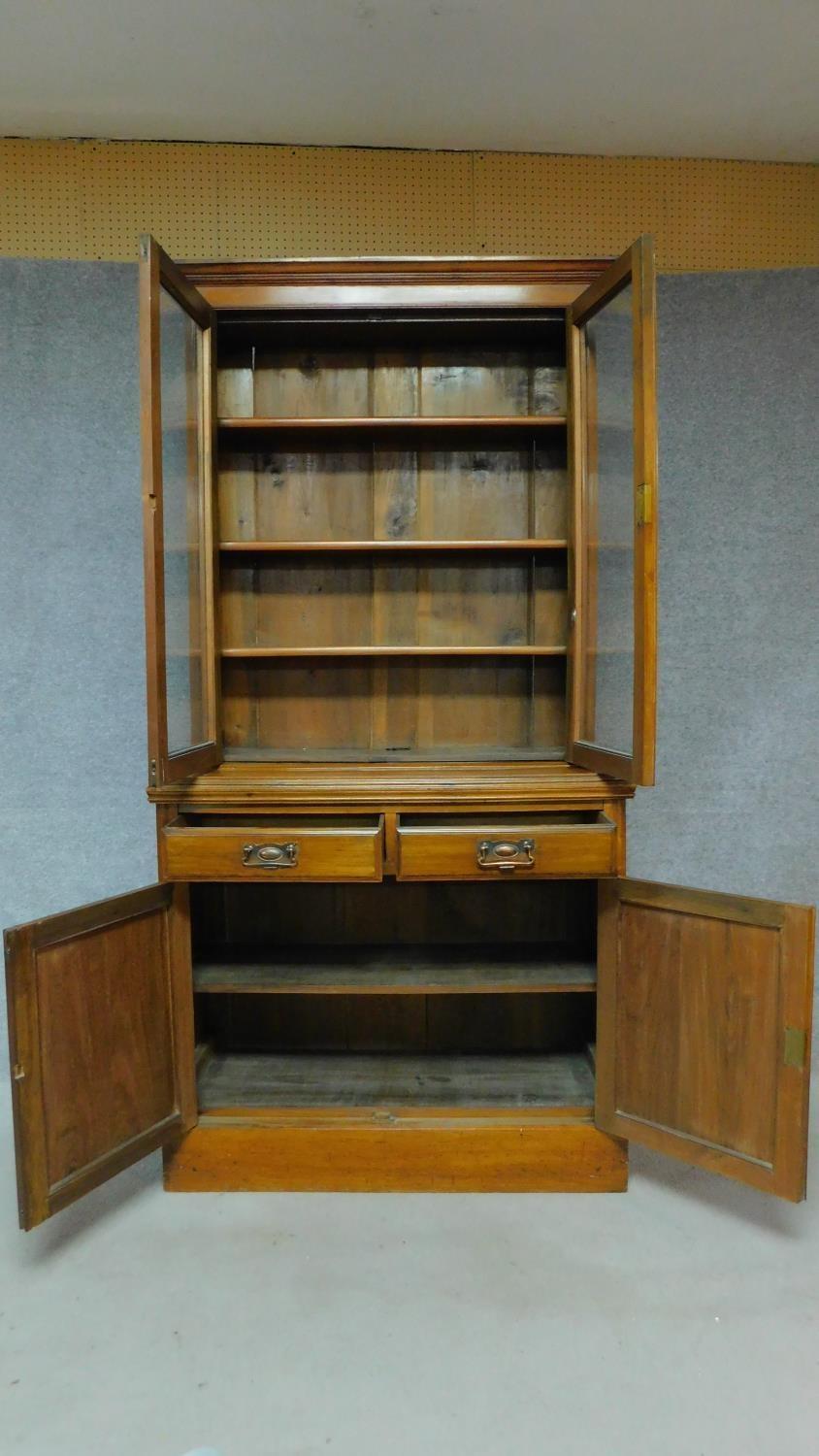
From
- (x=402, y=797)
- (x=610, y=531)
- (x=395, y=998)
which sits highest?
(x=610, y=531)

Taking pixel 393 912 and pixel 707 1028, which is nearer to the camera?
pixel 707 1028

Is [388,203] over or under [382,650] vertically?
over

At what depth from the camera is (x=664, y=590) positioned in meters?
2.09

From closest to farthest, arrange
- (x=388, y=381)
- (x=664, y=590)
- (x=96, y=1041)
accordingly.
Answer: (x=96, y=1041) → (x=388, y=381) → (x=664, y=590)

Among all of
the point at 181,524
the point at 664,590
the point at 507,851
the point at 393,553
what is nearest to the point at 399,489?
the point at 393,553

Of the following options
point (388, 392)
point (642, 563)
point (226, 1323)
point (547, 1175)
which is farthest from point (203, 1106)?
point (388, 392)

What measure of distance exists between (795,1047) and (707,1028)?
0.16 m

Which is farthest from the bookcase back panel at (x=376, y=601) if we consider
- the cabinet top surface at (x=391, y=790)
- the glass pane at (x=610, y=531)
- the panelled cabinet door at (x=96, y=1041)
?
the panelled cabinet door at (x=96, y=1041)

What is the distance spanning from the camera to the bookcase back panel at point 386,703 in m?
1.99

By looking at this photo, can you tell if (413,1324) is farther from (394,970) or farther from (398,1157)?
(394,970)

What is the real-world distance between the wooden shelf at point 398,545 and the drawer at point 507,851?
642 millimetres

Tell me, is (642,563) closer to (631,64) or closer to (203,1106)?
(631,64)

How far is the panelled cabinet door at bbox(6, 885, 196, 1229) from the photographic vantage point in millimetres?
1344

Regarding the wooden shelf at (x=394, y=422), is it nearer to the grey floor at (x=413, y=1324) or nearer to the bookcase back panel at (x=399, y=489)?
the bookcase back panel at (x=399, y=489)
